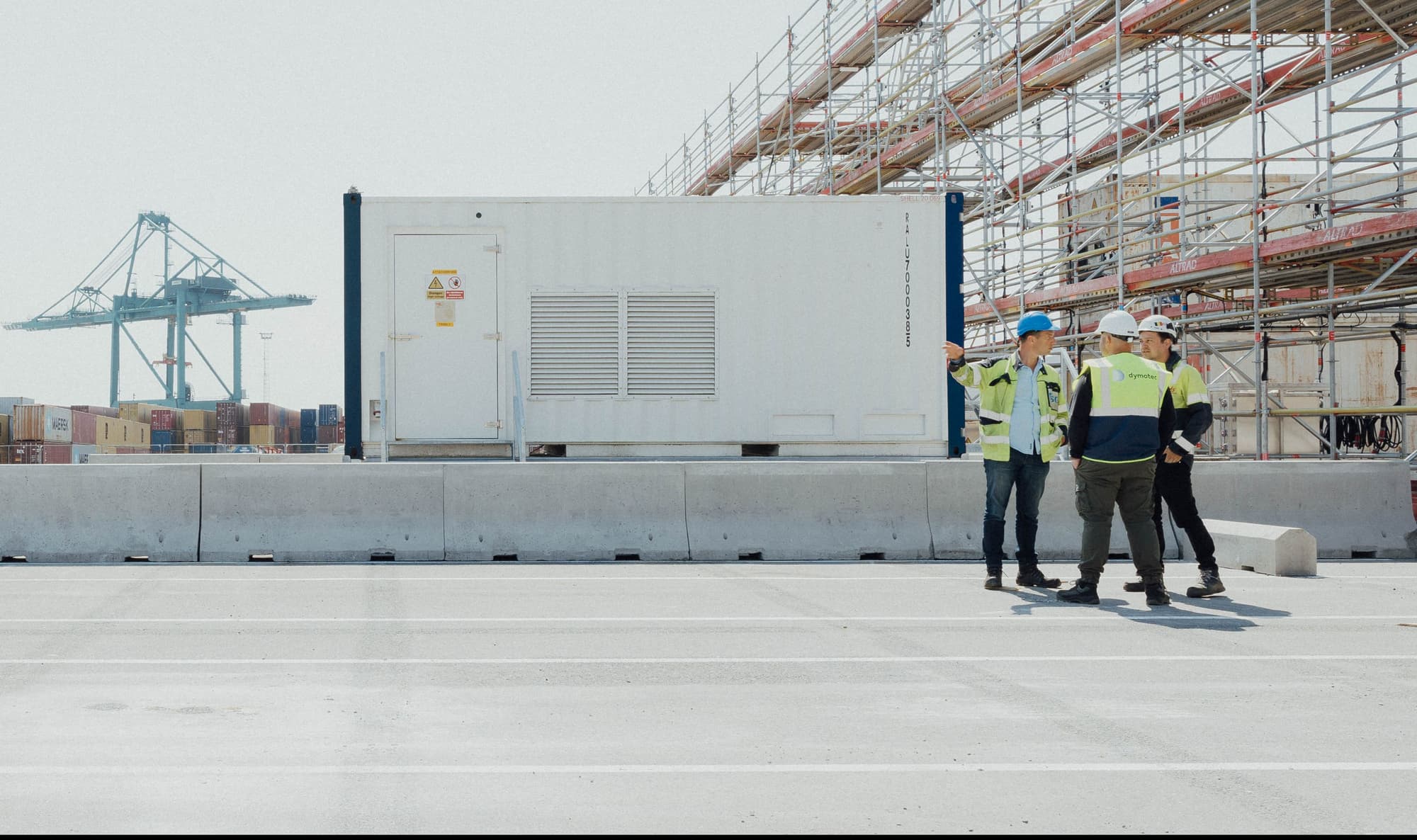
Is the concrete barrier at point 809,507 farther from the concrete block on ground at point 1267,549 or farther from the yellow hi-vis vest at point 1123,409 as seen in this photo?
the yellow hi-vis vest at point 1123,409

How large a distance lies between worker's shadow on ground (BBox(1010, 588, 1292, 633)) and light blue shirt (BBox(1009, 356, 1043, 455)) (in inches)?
45.6

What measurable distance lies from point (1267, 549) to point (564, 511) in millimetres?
6314

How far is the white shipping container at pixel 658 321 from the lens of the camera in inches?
488

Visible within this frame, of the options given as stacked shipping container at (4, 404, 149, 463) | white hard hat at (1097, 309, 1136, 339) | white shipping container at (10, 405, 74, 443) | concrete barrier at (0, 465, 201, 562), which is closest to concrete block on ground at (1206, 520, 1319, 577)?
white hard hat at (1097, 309, 1136, 339)

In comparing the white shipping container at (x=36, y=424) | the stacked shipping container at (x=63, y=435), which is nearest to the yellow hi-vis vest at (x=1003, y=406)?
the stacked shipping container at (x=63, y=435)

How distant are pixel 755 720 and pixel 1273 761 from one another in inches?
79.3

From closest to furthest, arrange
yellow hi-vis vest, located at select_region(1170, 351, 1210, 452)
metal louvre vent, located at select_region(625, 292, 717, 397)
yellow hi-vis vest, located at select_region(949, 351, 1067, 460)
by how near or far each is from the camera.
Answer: yellow hi-vis vest, located at select_region(1170, 351, 1210, 452)
yellow hi-vis vest, located at select_region(949, 351, 1067, 460)
metal louvre vent, located at select_region(625, 292, 717, 397)

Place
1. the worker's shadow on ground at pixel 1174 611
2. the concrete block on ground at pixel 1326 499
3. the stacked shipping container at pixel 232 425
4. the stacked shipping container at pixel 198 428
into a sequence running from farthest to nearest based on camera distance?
the stacked shipping container at pixel 232 425, the stacked shipping container at pixel 198 428, the concrete block on ground at pixel 1326 499, the worker's shadow on ground at pixel 1174 611

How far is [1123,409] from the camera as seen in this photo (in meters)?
8.55

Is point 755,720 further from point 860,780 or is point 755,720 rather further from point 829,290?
point 829,290

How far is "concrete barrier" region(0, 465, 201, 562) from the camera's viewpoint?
36.3 feet

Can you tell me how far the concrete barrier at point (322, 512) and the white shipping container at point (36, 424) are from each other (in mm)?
30680

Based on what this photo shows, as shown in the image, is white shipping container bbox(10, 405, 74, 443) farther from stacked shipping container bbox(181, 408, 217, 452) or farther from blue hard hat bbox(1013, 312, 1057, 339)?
blue hard hat bbox(1013, 312, 1057, 339)

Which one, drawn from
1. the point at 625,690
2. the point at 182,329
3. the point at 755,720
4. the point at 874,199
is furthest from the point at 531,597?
the point at 182,329
